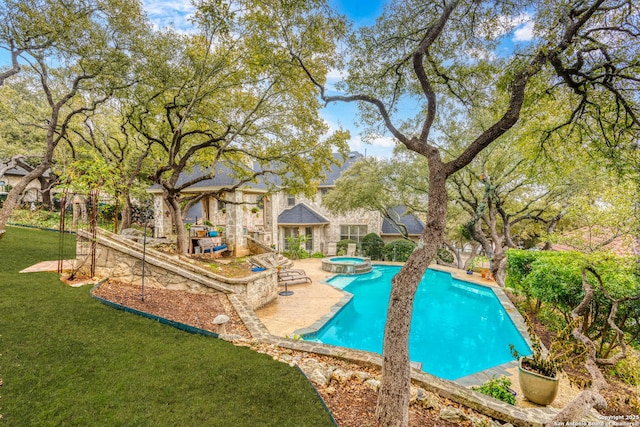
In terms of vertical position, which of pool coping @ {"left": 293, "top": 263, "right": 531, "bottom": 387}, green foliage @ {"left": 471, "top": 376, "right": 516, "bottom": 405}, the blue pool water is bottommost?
the blue pool water

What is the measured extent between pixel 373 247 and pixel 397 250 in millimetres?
1904

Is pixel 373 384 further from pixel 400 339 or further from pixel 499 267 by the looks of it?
pixel 499 267

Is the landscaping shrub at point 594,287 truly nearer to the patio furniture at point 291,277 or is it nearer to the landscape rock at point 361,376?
the landscape rock at point 361,376

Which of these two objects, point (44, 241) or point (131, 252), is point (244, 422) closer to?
point (131, 252)

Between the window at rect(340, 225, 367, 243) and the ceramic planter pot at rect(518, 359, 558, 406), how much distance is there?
63.3 feet

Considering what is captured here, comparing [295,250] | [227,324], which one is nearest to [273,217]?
[295,250]

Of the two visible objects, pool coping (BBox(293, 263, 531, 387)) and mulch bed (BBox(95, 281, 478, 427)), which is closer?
mulch bed (BBox(95, 281, 478, 427))

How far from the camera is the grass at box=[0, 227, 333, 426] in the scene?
11.0ft

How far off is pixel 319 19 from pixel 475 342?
10462 mm

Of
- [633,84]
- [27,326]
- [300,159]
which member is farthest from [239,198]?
[633,84]

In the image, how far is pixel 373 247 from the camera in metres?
→ 23.2

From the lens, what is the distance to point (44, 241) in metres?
12.9

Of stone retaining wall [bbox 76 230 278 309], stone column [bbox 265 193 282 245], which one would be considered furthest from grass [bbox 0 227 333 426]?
stone column [bbox 265 193 282 245]

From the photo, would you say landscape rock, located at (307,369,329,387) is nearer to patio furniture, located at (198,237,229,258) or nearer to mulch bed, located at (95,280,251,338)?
mulch bed, located at (95,280,251,338)
